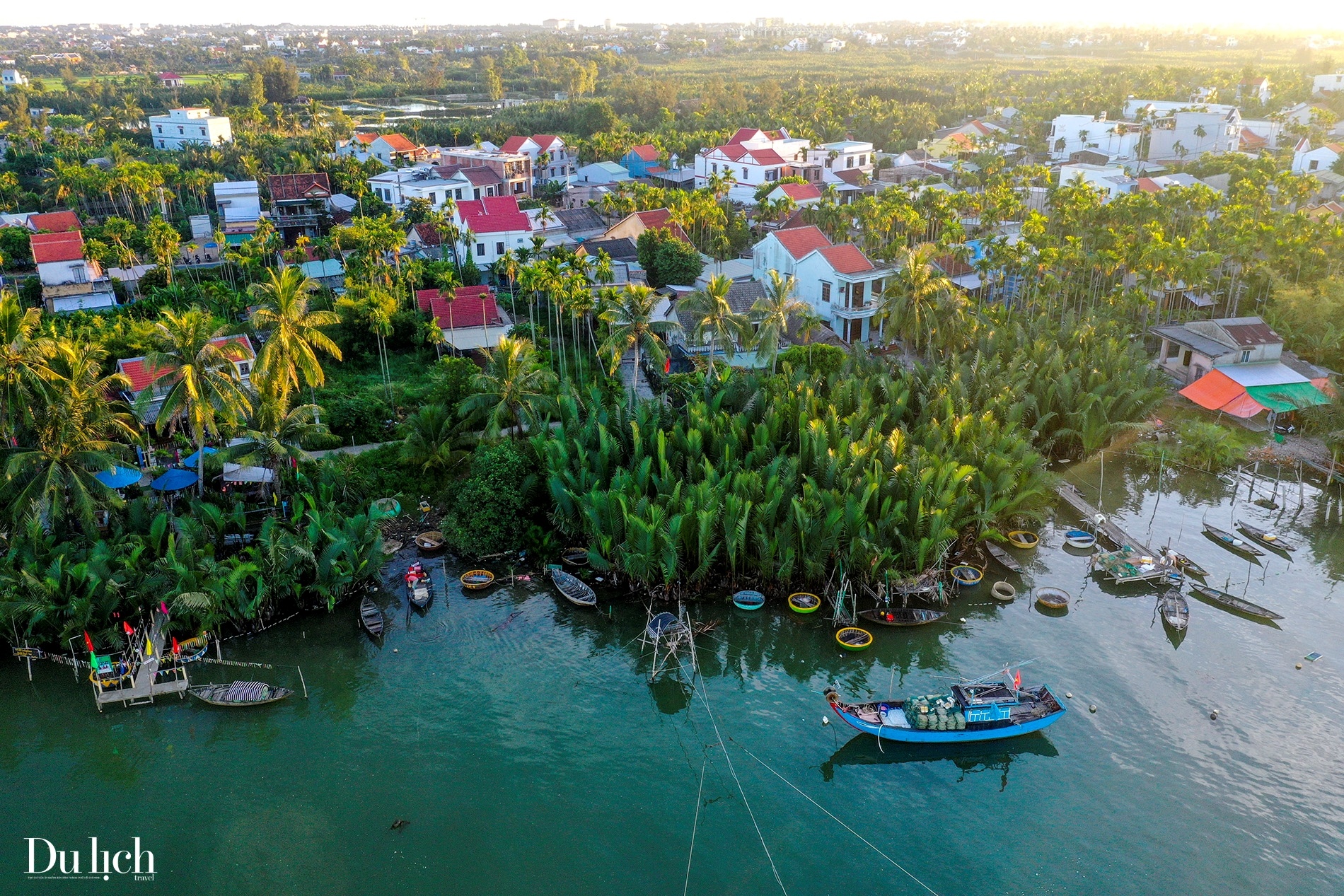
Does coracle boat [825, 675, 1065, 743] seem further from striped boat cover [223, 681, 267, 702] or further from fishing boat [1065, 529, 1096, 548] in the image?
striped boat cover [223, 681, 267, 702]

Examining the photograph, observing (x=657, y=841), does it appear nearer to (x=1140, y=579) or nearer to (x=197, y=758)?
(x=197, y=758)

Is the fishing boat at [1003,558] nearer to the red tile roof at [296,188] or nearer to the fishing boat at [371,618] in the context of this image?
the fishing boat at [371,618]

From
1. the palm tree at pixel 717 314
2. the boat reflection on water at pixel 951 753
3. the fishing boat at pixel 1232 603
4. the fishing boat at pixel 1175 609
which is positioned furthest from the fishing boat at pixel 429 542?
the fishing boat at pixel 1232 603

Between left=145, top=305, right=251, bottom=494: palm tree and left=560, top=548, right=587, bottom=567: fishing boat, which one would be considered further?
left=560, top=548, right=587, bottom=567: fishing boat

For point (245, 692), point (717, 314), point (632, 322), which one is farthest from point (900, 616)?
point (245, 692)

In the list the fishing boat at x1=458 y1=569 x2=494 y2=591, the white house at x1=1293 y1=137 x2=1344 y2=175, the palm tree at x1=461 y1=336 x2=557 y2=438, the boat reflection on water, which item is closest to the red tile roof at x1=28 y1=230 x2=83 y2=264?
the palm tree at x1=461 y1=336 x2=557 y2=438

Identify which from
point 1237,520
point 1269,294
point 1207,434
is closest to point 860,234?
point 1269,294

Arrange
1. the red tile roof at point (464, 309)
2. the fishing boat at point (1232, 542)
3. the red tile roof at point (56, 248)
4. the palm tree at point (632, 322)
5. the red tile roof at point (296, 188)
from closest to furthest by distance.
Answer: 1. the fishing boat at point (1232, 542)
2. the palm tree at point (632, 322)
3. the red tile roof at point (464, 309)
4. the red tile roof at point (56, 248)
5. the red tile roof at point (296, 188)

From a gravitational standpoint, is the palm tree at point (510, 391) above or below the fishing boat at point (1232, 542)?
above
